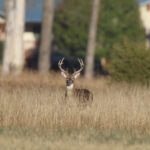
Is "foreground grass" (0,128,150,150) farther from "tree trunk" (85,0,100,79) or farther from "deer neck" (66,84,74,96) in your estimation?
"tree trunk" (85,0,100,79)

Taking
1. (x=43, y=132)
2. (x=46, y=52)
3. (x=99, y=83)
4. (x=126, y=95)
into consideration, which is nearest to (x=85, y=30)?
(x=46, y=52)

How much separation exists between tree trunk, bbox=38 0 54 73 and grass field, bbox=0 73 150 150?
1475cm

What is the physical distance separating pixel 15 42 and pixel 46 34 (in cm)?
168

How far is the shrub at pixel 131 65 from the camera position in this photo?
23688mm

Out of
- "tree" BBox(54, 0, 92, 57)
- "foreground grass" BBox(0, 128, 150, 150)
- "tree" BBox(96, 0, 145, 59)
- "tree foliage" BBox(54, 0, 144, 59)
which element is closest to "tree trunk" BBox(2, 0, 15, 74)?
"foreground grass" BBox(0, 128, 150, 150)

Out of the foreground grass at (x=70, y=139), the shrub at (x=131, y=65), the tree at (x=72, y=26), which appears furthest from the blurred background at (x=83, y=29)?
the foreground grass at (x=70, y=139)

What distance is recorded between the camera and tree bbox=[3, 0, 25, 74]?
2988 centimetres

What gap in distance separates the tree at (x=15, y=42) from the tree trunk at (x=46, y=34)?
1.14 meters

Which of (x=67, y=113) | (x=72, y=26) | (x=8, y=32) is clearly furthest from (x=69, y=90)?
(x=72, y=26)

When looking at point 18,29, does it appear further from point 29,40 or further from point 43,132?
point 29,40

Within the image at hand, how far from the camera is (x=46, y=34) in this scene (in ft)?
103

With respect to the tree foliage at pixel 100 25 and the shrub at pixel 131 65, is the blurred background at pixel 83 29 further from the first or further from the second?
the shrub at pixel 131 65

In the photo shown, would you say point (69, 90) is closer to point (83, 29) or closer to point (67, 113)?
point (67, 113)

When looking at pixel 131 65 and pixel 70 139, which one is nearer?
pixel 70 139
